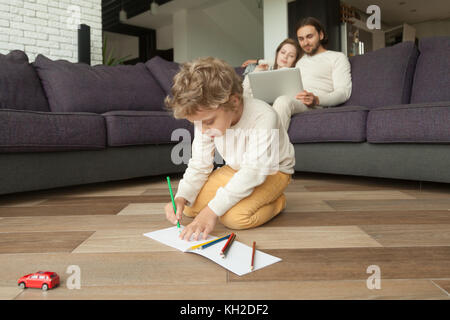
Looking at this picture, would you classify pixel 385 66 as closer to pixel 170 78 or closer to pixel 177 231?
pixel 170 78

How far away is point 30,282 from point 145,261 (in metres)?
0.23

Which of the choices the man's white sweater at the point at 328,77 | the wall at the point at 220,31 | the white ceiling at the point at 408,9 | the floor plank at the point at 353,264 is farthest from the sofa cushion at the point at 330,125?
the wall at the point at 220,31

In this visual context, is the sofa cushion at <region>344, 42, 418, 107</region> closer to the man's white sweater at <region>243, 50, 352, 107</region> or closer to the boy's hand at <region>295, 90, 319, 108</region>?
the man's white sweater at <region>243, 50, 352, 107</region>

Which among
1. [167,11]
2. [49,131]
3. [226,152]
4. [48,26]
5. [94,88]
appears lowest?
[226,152]

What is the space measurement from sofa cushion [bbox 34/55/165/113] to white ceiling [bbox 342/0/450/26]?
15.2 feet

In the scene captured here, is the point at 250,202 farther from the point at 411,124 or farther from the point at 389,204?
the point at 411,124

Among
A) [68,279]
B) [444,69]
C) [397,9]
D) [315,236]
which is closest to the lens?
[68,279]

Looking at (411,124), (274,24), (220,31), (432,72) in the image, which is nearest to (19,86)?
(411,124)

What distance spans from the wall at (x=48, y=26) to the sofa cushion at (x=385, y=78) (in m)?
3.03

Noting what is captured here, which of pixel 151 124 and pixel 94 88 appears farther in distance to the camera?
pixel 94 88

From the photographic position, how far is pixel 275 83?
2.03 metres

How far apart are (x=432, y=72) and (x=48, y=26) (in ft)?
12.1

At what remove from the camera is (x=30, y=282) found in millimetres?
620

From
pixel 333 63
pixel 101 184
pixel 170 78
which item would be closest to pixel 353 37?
pixel 333 63
